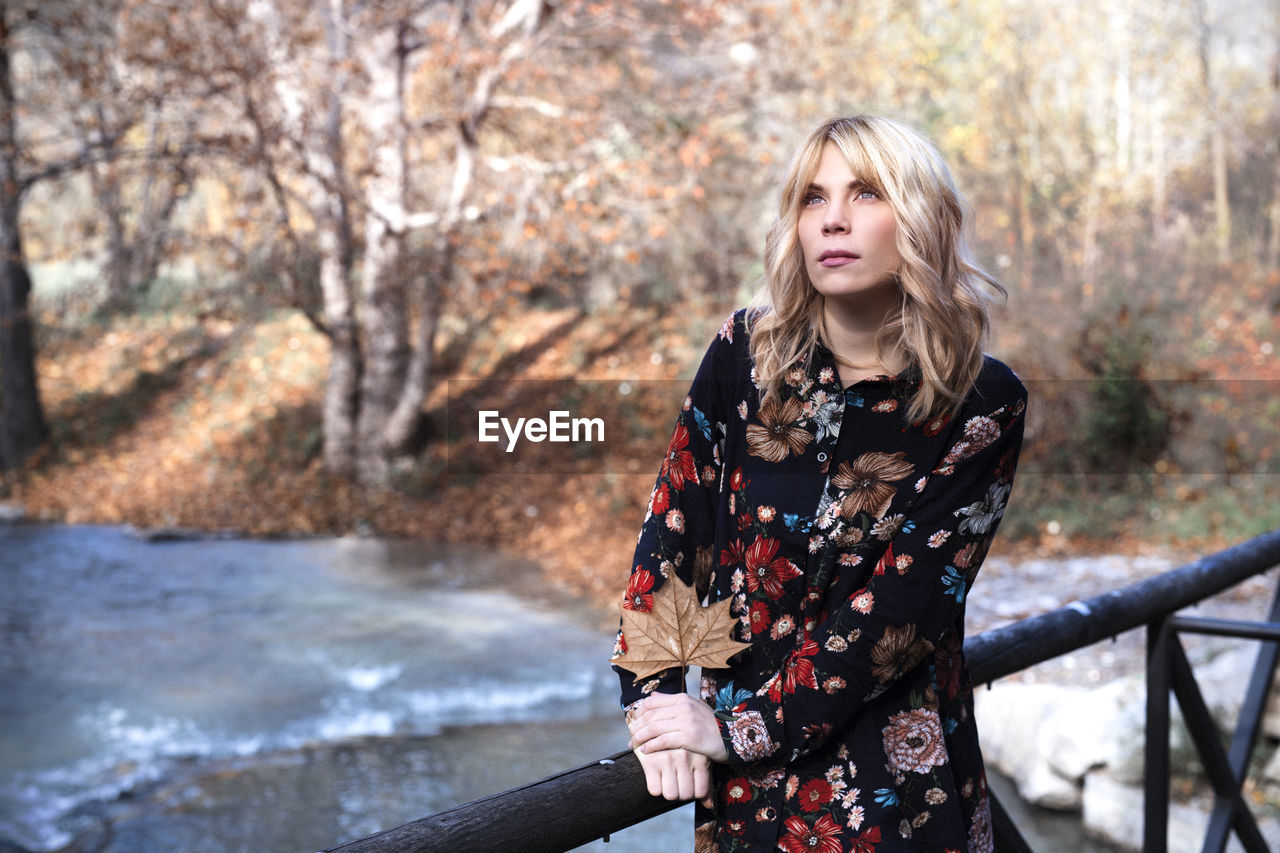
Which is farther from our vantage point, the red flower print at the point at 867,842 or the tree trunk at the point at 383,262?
→ the tree trunk at the point at 383,262

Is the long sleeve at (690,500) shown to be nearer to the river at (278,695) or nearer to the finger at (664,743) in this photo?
the finger at (664,743)

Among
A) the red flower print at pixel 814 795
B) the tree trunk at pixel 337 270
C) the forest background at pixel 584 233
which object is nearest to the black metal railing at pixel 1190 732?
the red flower print at pixel 814 795

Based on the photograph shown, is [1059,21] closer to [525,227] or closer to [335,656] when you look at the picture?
[525,227]

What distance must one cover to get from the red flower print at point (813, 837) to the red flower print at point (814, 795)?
0.01 meters

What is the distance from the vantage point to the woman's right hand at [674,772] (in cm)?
131

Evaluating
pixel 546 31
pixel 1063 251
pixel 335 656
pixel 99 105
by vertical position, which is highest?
pixel 546 31

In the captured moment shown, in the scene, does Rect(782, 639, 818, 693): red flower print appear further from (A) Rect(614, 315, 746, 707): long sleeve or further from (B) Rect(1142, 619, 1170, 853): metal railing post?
(B) Rect(1142, 619, 1170, 853): metal railing post

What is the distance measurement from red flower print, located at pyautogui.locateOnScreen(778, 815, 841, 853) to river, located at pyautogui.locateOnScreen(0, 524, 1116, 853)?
143 inches

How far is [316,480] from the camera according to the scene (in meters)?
10.9

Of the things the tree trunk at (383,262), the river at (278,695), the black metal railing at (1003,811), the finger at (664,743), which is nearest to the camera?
the black metal railing at (1003,811)

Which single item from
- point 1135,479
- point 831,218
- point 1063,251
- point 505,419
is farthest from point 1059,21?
point 831,218

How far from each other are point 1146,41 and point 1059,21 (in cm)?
99

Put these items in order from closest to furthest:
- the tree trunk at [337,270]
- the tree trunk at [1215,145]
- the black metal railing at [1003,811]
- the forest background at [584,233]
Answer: the black metal railing at [1003,811], the forest background at [584,233], the tree trunk at [337,270], the tree trunk at [1215,145]

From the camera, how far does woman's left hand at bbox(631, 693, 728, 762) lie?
1.30 metres
